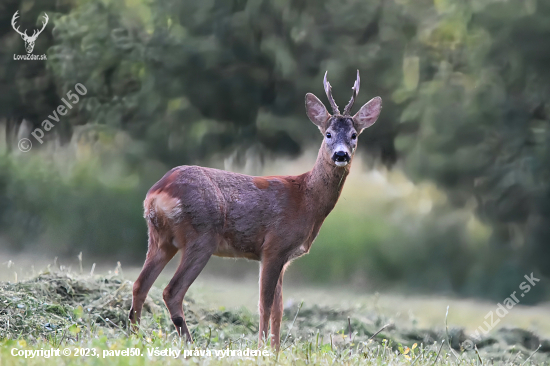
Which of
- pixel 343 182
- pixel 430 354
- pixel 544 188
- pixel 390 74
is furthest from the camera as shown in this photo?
pixel 390 74

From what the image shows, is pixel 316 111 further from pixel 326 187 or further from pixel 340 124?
pixel 326 187

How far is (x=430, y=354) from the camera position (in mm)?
5926

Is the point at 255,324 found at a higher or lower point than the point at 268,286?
lower

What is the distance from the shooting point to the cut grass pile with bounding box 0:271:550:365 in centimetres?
504

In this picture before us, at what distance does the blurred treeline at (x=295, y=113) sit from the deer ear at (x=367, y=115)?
105 inches

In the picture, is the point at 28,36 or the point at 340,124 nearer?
the point at 340,124

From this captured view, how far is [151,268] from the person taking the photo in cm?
582

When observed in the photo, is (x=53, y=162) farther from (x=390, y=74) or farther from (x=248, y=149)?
(x=390, y=74)

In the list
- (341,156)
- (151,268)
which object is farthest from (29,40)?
(341,156)

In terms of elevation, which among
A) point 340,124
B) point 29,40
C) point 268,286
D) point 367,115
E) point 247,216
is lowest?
point 268,286

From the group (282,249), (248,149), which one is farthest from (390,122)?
(282,249)

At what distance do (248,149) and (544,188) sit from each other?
13.4ft

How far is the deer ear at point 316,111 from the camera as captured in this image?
653cm

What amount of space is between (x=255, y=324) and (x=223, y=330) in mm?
616
